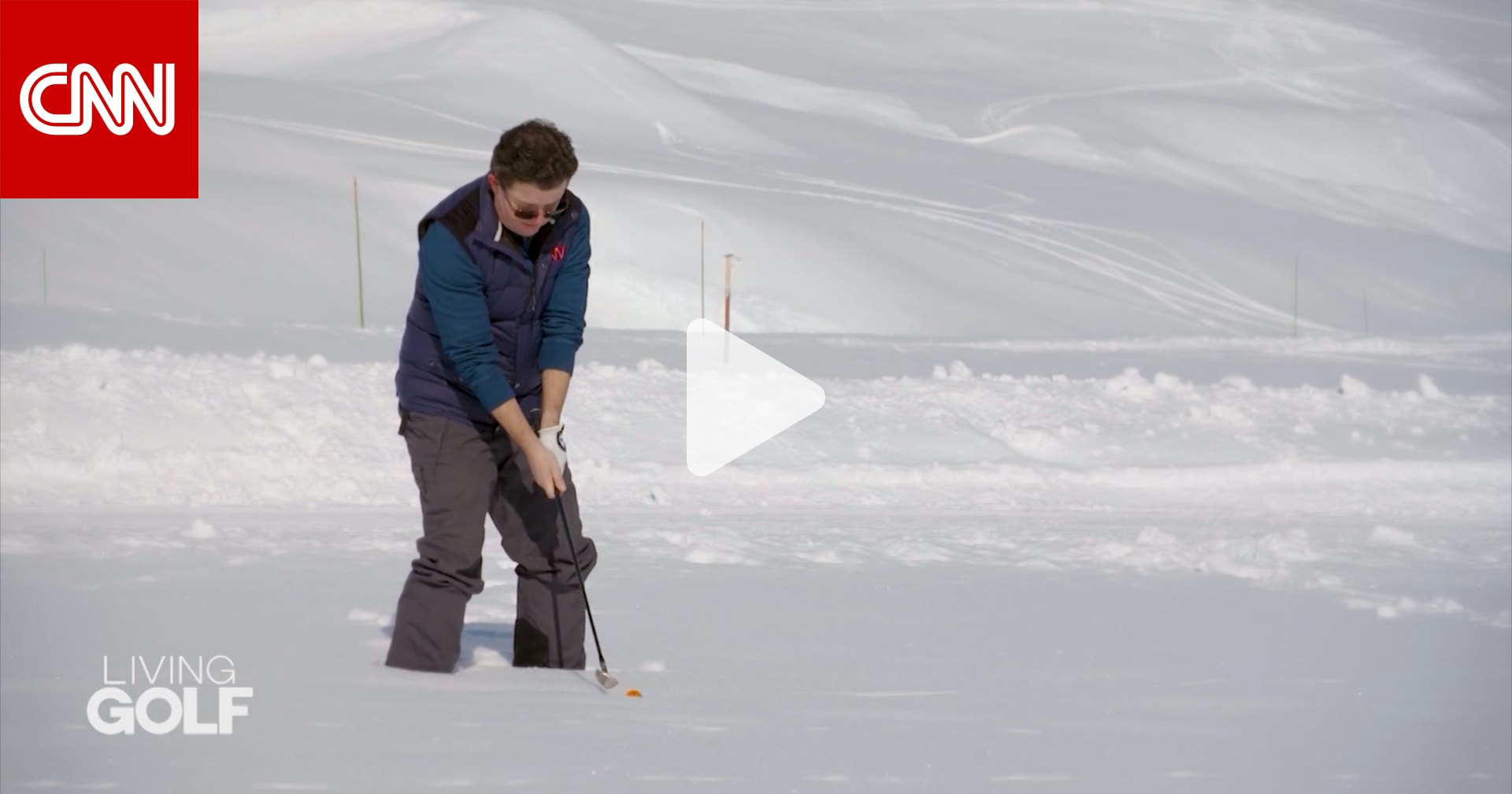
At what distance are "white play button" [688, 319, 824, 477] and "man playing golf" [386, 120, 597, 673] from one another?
4.60m

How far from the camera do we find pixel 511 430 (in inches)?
162

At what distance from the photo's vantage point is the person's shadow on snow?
4.66 m

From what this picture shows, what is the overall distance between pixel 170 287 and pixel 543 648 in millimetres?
13227

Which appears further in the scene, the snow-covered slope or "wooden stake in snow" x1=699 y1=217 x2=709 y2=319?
the snow-covered slope

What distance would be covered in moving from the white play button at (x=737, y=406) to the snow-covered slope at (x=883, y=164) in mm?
6425

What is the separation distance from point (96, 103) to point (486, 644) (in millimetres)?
16000

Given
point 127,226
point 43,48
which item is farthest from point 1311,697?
point 43,48

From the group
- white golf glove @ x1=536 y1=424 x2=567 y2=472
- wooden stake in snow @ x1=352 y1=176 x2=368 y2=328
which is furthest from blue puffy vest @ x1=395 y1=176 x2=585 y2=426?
wooden stake in snow @ x1=352 y1=176 x2=368 y2=328

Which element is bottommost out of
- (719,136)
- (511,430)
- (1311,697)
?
(1311,697)

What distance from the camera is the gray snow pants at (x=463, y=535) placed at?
431cm

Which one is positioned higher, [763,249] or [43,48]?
[43,48]

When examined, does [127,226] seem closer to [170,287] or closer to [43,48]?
[170,287]

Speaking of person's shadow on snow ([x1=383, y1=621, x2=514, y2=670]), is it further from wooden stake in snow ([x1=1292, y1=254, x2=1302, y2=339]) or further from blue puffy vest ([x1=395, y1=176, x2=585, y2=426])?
wooden stake in snow ([x1=1292, y1=254, x2=1302, y2=339])

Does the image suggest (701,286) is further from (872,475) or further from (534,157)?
(534,157)
